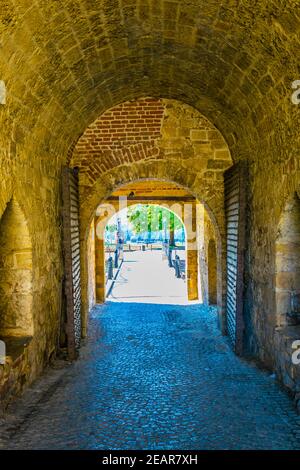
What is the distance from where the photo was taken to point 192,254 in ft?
42.0

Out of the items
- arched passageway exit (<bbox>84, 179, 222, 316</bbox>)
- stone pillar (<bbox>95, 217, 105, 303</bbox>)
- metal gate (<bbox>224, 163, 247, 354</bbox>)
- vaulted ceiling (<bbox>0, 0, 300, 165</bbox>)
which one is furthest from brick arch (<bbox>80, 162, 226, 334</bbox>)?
stone pillar (<bbox>95, 217, 105, 303</bbox>)

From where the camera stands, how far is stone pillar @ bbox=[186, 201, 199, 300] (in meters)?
12.6

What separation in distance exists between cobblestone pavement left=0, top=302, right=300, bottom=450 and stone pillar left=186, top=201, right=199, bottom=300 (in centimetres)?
498

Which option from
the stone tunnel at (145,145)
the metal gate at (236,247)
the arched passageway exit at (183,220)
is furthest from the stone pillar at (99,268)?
the metal gate at (236,247)

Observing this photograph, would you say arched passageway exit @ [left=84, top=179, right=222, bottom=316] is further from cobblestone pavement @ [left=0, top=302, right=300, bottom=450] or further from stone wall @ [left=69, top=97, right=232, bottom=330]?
cobblestone pavement @ [left=0, top=302, right=300, bottom=450]

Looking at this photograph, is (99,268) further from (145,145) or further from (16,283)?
(16,283)

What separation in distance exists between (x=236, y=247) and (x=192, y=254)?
20.8ft

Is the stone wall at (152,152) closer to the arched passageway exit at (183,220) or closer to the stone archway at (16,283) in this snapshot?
the stone archway at (16,283)

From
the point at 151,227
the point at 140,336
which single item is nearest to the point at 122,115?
the point at 140,336

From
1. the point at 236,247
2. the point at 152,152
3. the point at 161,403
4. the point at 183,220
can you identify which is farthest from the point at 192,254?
the point at 161,403

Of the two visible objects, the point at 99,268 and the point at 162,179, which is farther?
the point at 99,268

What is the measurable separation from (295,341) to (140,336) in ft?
12.4
